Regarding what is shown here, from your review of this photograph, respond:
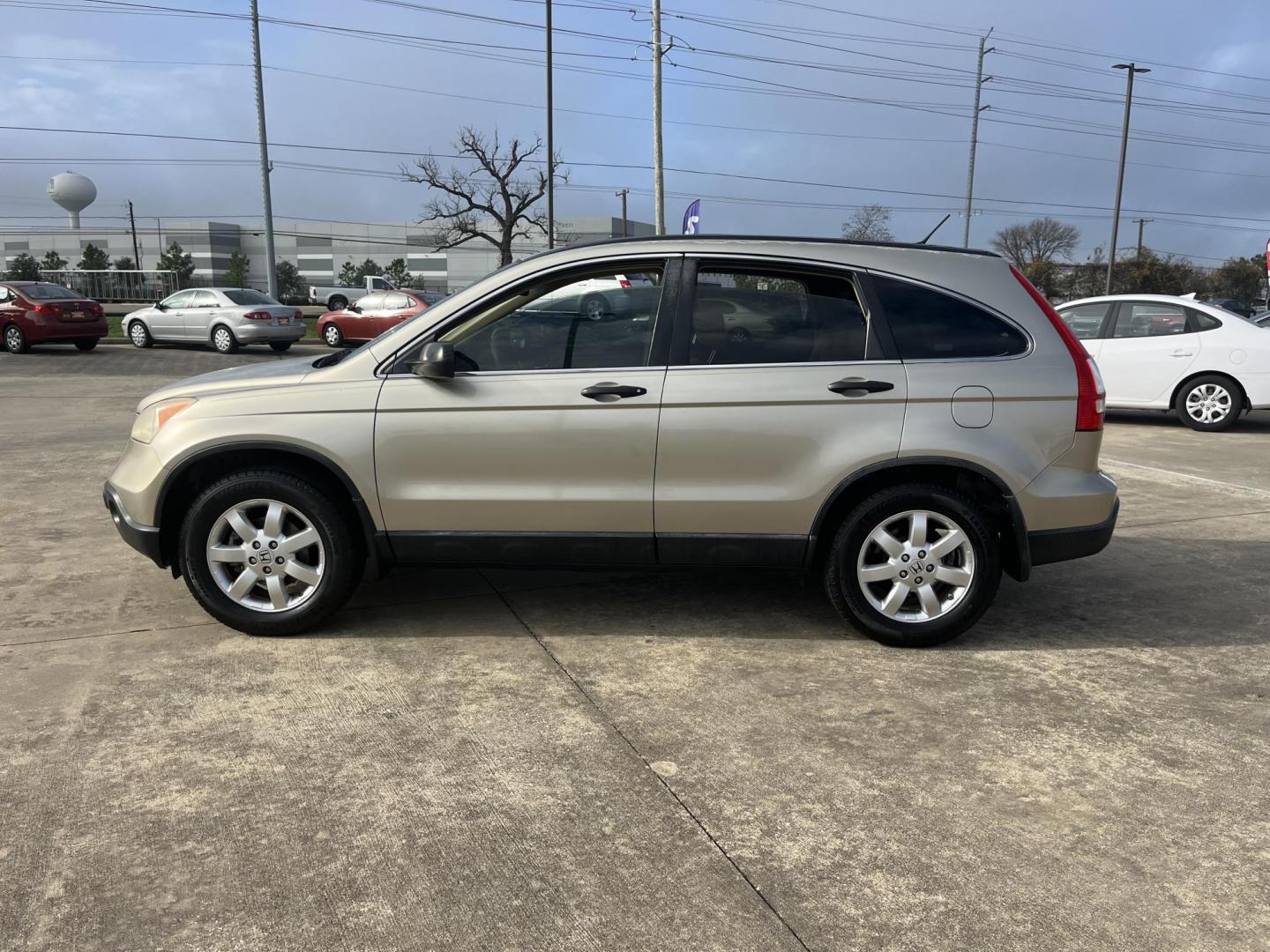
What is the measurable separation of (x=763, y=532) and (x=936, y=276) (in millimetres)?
1385

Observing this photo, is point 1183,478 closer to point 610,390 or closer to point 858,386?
point 858,386

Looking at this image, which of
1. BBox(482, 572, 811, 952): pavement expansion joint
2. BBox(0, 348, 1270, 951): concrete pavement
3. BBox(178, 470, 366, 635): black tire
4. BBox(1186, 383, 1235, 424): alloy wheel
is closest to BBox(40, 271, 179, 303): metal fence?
BBox(1186, 383, 1235, 424): alloy wheel

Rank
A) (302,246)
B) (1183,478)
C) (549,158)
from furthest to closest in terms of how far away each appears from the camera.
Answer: (302,246) → (549,158) → (1183,478)

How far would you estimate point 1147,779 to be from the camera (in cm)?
322

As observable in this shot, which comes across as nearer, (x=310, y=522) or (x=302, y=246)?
(x=310, y=522)

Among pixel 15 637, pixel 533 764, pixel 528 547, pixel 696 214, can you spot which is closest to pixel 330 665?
pixel 528 547

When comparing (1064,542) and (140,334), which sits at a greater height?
(1064,542)

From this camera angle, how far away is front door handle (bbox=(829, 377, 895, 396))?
417 cm

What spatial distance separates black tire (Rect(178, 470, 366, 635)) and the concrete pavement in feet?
0.42

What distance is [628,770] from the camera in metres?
3.24

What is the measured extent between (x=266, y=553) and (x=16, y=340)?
19.7 metres

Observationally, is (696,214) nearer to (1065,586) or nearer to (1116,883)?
(1065,586)

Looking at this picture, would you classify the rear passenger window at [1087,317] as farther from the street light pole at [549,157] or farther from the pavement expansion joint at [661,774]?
the street light pole at [549,157]

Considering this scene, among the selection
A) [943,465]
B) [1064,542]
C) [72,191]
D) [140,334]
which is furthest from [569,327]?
[72,191]
